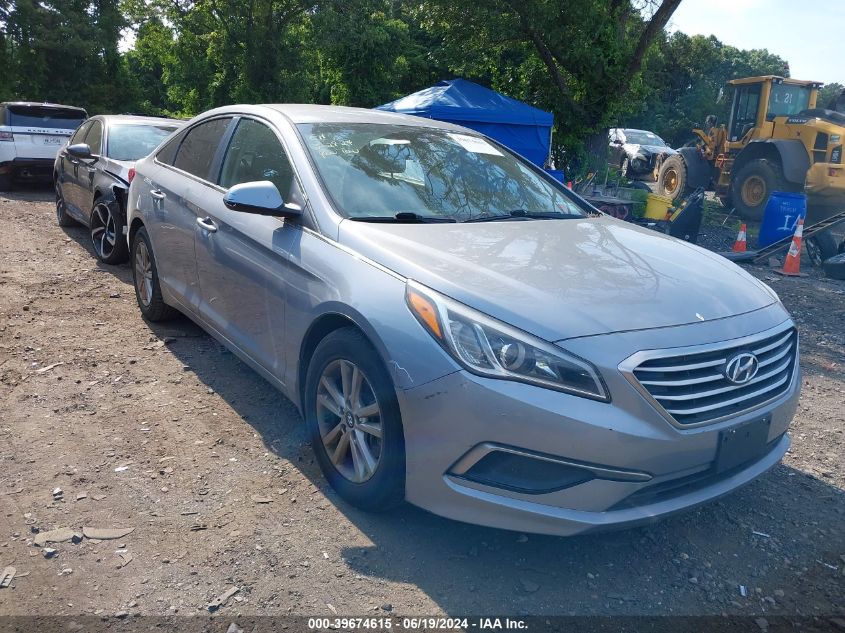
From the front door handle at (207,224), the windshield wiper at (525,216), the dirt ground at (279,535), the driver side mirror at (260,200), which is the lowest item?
the dirt ground at (279,535)

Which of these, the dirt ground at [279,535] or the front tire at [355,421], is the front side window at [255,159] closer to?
the front tire at [355,421]

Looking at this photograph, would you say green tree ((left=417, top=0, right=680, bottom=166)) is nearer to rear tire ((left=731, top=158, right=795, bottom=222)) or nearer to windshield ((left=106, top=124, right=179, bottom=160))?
rear tire ((left=731, top=158, right=795, bottom=222))

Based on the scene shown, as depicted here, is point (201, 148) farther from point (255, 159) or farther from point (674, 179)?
point (674, 179)

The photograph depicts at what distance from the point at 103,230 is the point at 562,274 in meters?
5.82

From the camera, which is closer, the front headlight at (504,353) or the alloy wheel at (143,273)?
the front headlight at (504,353)

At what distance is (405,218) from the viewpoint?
341 cm

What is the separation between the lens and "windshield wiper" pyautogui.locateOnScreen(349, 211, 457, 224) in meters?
3.33

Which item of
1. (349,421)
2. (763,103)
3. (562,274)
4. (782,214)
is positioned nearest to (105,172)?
(349,421)

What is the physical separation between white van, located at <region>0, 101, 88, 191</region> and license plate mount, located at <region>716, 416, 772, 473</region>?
520 inches

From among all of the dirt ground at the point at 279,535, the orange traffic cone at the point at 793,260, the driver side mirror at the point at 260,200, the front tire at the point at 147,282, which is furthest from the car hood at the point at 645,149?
the driver side mirror at the point at 260,200

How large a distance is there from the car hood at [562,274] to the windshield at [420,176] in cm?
23

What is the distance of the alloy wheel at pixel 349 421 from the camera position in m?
2.93

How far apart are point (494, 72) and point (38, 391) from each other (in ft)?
43.5

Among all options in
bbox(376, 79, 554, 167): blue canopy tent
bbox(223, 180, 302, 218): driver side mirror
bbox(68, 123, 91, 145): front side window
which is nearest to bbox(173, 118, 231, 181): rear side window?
bbox(223, 180, 302, 218): driver side mirror
